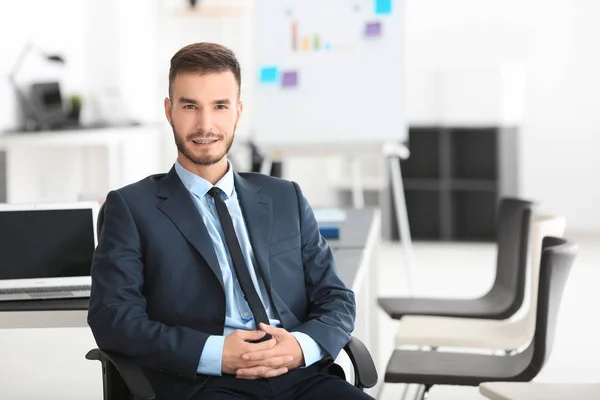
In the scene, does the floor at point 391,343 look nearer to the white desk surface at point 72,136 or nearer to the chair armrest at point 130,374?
the white desk surface at point 72,136

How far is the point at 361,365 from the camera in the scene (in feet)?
7.14

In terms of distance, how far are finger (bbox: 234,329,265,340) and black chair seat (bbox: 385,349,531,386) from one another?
2.68 ft

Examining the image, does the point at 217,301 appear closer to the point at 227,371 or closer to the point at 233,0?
the point at 227,371

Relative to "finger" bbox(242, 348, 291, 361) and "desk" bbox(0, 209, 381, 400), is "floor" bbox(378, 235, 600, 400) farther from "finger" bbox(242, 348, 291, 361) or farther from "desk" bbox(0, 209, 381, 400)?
"finger" bbox(242, 348, 291, 361)

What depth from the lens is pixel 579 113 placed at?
9531mm

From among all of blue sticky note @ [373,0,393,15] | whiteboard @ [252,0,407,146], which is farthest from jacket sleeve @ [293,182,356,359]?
blue sticky note @ [373,0,393,15]

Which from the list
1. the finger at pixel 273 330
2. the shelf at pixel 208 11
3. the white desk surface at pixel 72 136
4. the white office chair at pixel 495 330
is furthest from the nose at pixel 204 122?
the shelf at pixel 208 11

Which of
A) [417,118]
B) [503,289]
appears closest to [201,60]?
[503,289]

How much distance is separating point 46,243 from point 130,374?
2.79 ft

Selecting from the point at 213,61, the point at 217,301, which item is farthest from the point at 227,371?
the point at 213,61

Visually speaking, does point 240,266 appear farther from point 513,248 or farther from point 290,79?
point 290,79

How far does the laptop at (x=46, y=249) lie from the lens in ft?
8.96

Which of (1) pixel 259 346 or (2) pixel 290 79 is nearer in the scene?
(1) pixel 259 346

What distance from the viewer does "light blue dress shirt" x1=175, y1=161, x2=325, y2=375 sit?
2.15m
